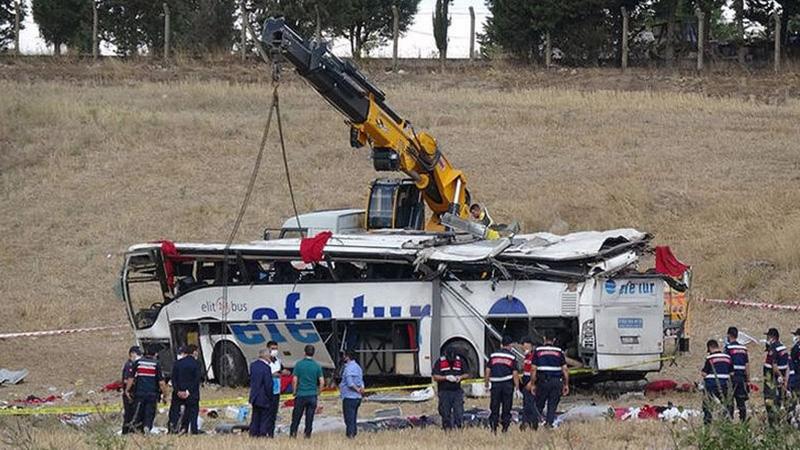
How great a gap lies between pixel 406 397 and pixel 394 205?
5.43 meters

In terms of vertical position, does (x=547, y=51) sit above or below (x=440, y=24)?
below

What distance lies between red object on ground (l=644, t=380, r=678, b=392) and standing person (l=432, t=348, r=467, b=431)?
4.69 metres

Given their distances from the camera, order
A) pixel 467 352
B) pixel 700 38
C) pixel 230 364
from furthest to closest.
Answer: pixel 700 38 < pixel 230 364 < pixel 467 352

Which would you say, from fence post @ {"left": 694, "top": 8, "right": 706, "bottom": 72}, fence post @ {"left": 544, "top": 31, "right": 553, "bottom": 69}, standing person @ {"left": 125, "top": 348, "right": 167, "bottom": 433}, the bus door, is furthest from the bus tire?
fence post @ {"left": 544, "top": 31, "right": 553, "bottom": 69}

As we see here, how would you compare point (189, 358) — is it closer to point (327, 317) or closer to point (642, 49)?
point (327, 317)

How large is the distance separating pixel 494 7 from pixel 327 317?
42.5 meters

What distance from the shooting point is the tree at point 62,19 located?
7181cm

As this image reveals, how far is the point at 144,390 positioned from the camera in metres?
19.8

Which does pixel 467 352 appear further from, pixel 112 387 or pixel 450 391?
pixel 112 387

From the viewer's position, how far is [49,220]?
4016cm

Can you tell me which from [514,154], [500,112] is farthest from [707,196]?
[500,112]

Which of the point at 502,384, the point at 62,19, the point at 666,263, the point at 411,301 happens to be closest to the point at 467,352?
the point at 411,301

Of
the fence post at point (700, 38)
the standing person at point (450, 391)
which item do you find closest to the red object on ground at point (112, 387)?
the standing person at point (450, 391)

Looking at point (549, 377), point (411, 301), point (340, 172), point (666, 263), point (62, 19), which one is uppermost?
point (62, 19)
